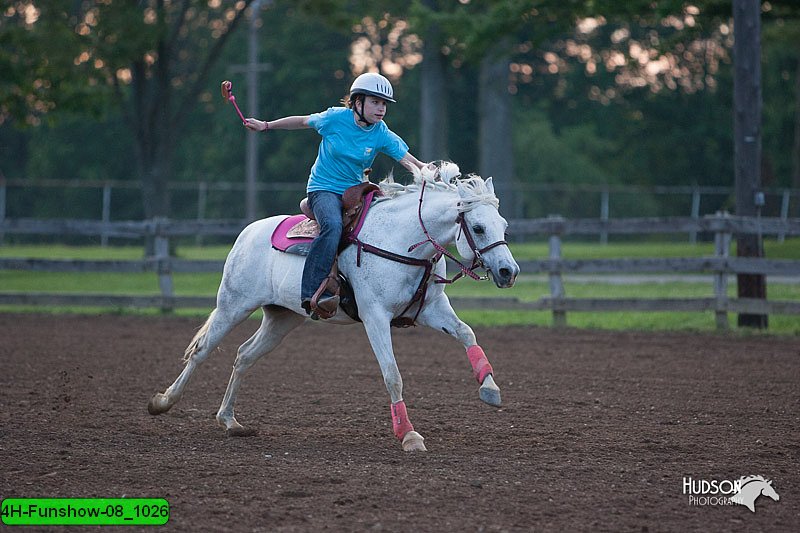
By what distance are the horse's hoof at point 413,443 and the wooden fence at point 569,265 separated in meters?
5.73

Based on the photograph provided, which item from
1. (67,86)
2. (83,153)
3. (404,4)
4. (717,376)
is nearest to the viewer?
(717,376)

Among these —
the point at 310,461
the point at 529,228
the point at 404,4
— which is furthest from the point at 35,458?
the point at 404,4

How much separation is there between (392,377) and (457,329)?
0.58 metres

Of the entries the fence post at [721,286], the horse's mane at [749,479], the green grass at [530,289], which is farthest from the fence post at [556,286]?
the horse's mane at [749,479]

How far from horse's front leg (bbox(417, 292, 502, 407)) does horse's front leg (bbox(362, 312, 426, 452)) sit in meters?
0.33

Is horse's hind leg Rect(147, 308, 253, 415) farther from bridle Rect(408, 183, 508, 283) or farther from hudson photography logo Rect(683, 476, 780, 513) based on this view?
hudson photography logo Rect(683, 476, 780, 513)

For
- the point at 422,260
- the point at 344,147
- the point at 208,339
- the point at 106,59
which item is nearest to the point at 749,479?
the point at 422,260

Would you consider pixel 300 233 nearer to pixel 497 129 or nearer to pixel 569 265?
pixel 569 265

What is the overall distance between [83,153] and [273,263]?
4813cm

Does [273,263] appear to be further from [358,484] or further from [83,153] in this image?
[83,153]

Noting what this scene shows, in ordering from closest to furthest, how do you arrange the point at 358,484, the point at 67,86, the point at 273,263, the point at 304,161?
1. the point at 358,484
2. the point at 273,263
3. the point at 67,86
4. the point at 304,161

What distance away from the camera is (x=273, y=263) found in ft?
25.6

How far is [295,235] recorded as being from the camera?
768 centimetres

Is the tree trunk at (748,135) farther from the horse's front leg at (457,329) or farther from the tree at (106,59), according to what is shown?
the tree at (106,59)
